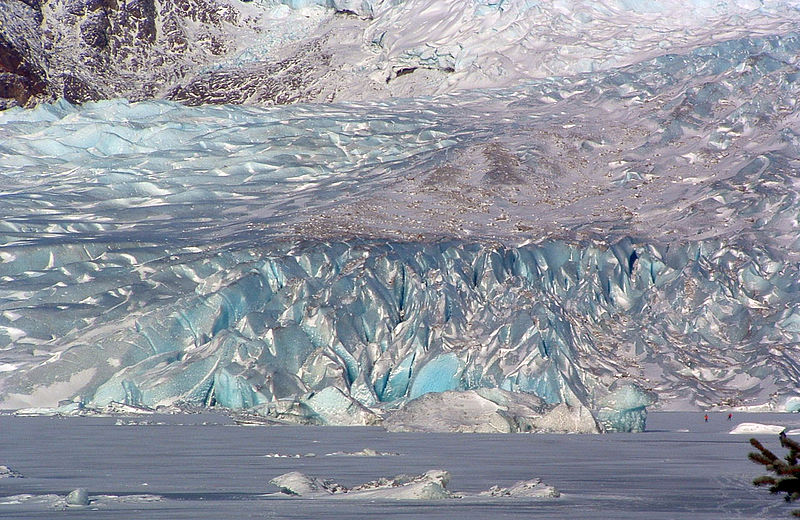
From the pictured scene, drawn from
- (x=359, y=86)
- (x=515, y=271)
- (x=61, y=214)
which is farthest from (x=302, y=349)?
(x=359, y=86)

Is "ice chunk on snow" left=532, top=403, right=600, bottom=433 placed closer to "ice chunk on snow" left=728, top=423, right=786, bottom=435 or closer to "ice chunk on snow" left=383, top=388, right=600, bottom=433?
"ice chunk on snow" left=383, top=388, right=600, bottom=433

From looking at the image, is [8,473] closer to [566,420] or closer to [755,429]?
[566,420]

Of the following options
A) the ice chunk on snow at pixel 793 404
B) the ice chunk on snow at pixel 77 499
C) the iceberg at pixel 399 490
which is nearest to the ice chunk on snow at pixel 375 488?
the iceberg at pixel 399 490

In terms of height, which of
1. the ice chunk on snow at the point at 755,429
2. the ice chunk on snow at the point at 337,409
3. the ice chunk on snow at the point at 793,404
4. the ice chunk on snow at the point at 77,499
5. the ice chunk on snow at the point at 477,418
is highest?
the ice chunk on snow at the point at 77,499

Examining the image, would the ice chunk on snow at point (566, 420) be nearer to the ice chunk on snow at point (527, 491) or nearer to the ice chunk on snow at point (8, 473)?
the ice chunk on snow at point (527, 491)

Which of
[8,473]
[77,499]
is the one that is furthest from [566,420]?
[77,499]

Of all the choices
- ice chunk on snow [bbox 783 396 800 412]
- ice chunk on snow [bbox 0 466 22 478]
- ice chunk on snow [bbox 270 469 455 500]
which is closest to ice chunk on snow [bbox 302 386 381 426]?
ice chunk on snow [bbox 0 466 22 478]

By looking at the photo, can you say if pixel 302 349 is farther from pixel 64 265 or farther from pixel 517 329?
pixel 64 265

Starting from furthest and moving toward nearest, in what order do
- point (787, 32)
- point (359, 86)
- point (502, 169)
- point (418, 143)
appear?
point (359, 86), point (787, 32), point (418, 143), point (502, 169)
